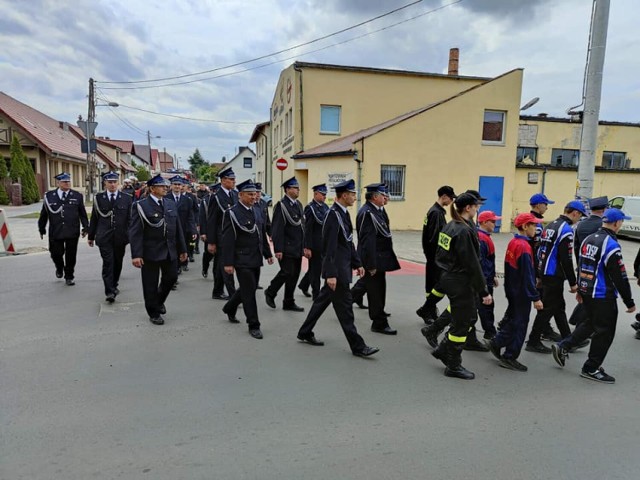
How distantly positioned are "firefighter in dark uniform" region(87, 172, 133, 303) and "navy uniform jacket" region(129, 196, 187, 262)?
1.50m

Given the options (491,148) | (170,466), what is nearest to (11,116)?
(491,148)

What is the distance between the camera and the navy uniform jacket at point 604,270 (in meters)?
4.27

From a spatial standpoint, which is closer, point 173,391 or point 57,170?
point 173,391

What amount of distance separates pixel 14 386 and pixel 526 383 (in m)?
4.62

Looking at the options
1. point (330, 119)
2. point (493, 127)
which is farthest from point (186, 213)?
point (330, 119)

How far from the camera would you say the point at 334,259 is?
4.76 metres

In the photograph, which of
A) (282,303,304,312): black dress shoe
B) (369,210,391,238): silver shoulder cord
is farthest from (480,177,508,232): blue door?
(369,210,391,238): silver shoulder cord

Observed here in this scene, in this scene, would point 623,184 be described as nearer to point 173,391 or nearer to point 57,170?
point 173,391

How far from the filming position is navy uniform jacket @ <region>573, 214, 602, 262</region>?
227 inches

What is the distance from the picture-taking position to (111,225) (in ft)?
23.7

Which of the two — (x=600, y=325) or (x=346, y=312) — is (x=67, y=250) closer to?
(x=346, y=312)

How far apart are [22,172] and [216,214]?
85.7 feet

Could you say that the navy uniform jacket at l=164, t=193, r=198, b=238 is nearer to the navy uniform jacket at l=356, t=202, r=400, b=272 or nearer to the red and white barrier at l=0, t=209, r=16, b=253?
the red and white barrier at l=0, t=209, r=16, b=253

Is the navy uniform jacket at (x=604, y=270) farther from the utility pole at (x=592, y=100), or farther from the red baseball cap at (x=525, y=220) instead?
the utility pole at (x=592, y=100)
